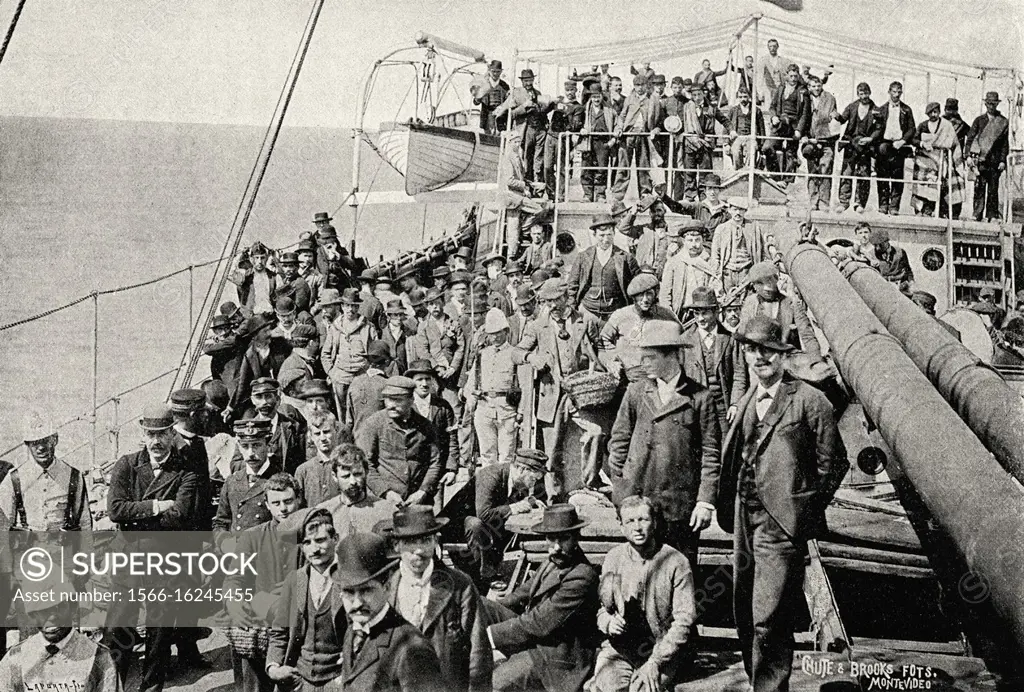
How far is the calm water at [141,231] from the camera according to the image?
743 inches

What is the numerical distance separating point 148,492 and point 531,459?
2.24m

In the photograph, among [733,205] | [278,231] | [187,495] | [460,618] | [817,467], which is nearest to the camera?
→ [460,618]

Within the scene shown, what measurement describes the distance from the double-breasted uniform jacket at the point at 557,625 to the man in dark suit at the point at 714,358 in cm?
156

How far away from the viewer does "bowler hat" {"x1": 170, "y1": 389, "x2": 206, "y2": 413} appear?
581 cm

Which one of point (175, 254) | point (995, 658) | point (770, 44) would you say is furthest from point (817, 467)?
point (175, 254)

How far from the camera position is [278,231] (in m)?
29.9

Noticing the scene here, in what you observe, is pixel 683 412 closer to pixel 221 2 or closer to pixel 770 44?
pixel 221 2

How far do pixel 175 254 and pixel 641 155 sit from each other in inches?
956

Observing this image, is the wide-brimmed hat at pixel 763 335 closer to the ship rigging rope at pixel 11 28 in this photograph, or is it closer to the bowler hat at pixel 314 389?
the bowler hat at pixel 314 389

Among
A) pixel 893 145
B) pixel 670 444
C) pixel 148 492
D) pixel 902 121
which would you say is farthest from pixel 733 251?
pixel 148 492

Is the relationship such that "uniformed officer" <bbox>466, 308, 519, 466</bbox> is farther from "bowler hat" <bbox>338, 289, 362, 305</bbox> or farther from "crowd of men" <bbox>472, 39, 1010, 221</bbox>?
"crowd of men" <bbox>472, 39, 1010, 221</bbox>

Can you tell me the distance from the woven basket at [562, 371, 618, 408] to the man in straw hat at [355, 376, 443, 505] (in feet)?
3.42

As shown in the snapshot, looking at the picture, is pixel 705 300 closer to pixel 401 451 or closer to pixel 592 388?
pixel 592 388

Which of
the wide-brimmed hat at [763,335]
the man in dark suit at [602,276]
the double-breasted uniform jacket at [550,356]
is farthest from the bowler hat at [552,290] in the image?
the wide-brimmed hat at [763,335]
